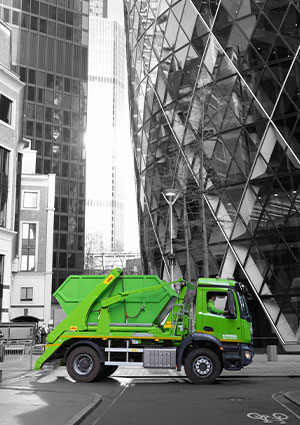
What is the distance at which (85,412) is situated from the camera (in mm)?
9484

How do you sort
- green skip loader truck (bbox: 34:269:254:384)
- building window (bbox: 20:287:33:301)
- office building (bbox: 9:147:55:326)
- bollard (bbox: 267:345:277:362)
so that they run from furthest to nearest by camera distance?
office building (bbox: 9:147:55:326) < building window (bbox: 20:287:33:301) < bollard (bbox: 267:345:277:362) < green skip loader truck (bbox: 34:269:254:384)

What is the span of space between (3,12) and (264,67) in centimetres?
7136

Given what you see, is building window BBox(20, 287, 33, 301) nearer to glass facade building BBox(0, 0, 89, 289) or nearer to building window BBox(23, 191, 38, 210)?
building window BBox(23, 191, 38, 210)

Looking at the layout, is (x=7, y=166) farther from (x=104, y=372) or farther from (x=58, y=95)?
(x=58, y=95)

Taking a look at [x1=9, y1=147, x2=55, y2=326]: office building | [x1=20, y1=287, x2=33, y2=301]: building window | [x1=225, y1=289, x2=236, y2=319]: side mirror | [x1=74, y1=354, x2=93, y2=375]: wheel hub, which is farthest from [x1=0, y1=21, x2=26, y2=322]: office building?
[x1=20, y1=287, x2=33, y2=301]: building window

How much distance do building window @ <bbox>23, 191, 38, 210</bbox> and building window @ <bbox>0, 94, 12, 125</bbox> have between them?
28.1m

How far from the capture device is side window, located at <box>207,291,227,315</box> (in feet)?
52.5

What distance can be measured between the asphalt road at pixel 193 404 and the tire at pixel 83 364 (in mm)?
583

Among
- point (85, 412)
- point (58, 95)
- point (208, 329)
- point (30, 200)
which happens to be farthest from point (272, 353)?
point (58, 95)

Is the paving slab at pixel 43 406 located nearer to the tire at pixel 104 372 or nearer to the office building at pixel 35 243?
the tire at pixel 104 372

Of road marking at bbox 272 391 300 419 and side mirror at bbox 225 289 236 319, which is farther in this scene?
side mirror at bbox 225 289 236 319

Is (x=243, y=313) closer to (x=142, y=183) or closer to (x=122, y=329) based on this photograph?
(x=122, y=329)

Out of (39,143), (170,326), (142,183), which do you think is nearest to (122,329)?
(170,326)

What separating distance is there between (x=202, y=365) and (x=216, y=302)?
192 centimetres
